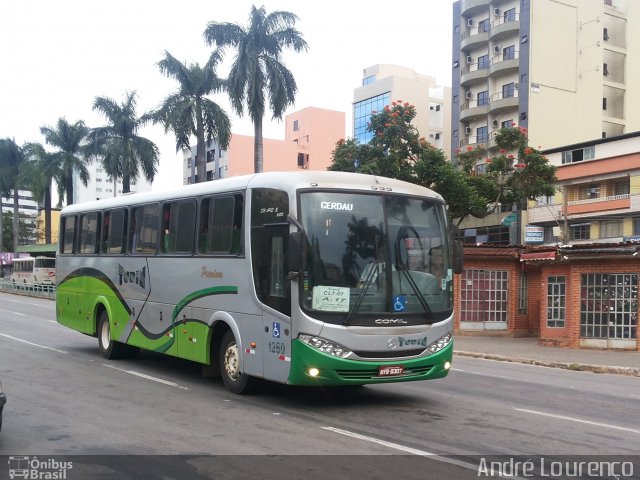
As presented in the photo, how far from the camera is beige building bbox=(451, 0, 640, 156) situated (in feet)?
165

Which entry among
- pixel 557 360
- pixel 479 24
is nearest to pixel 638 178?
pixel 479 24

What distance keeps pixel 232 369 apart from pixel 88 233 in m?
6.92

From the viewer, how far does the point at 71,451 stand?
6.96 m

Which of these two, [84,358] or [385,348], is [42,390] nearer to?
[84,358]

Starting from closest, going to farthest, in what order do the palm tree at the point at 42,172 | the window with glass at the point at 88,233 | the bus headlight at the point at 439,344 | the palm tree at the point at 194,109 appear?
the bus headlight at the point at 439,344 → the window with glass at the point at 88,233 → the palm tree at the point at 194,109 → the palm tree at the point at 42,172

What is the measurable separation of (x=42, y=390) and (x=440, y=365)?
6.22 meters

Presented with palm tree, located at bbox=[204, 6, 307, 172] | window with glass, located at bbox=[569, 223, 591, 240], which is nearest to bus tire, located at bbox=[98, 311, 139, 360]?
palm tree, located at bbox=[204, 6, 307, 172]

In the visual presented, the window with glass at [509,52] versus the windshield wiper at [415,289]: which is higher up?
the window with glass at [509,52]

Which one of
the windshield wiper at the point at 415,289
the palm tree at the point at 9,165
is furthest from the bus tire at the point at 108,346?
the palm tree at the point at 9,165

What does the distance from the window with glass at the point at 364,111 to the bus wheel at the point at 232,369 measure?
56.6 meters

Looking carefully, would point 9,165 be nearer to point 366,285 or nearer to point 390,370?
point 366,285

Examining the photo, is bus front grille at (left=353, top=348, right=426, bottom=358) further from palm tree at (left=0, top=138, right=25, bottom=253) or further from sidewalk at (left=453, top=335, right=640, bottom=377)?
palm tree at (left=0, top=138, right=25, bottom=253)

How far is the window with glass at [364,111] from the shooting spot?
66.4 m

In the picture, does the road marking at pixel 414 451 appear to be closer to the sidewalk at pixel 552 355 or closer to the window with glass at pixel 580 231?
the sidewalk at pixel 552 355
